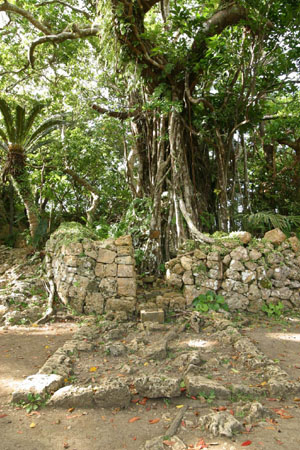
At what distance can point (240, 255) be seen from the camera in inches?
202

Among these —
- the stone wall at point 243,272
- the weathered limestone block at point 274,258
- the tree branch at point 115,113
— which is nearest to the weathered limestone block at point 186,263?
the stone wall at point 243,272

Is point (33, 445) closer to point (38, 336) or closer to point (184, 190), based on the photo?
point (38, 336)

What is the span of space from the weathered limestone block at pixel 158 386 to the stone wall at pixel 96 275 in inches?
83.4

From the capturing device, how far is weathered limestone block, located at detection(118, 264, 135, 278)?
5.06 meters

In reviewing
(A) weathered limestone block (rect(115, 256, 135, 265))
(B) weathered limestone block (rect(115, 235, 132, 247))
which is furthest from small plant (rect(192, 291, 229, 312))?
(B) weathered limestone block (rect(115, 235, 132, 247))

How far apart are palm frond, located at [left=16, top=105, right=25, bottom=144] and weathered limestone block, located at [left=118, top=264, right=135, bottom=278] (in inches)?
159

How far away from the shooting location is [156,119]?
6.58 meters

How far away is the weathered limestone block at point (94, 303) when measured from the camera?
16.2ft

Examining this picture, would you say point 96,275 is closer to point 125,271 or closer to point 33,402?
point 125,271

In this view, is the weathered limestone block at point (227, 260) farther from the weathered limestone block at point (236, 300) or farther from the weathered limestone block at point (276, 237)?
the weathered limestone block at point (276, 237)

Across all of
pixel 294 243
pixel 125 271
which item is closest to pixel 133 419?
pixel 125 271

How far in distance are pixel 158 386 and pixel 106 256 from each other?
2.79 m

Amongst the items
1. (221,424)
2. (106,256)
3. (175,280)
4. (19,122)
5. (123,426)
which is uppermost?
(19,122)

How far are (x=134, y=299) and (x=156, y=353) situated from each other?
162 centimetres
